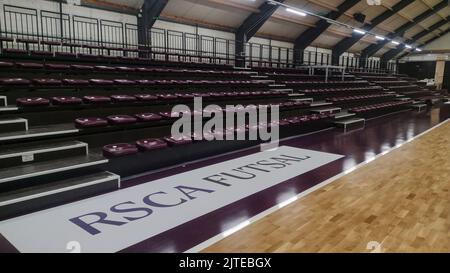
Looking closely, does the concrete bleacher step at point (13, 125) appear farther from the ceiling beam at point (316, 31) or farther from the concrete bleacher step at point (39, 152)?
the ceiling beam at point (316, 31)

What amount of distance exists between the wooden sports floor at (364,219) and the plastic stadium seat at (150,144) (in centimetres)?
159

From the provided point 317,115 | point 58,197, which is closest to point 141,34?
point 317,115

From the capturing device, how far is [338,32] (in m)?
13.9

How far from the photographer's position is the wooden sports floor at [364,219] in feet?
6.64

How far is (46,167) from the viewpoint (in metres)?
2.77

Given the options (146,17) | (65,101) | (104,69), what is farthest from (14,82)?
(146,17)

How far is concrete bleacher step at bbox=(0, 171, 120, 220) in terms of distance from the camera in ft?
7.75

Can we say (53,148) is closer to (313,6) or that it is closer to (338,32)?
(313,6)

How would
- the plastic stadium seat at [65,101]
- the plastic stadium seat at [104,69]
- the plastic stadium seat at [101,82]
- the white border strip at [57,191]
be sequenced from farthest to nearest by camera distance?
the plastic stadium seat at [104,69] < the plastic stadium seat at [101,82] < the plastic stadium seat at [65,101] < the white border strip at [57,191]

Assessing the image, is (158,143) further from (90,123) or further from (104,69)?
(104,69)

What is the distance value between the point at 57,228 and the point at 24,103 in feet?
6.01

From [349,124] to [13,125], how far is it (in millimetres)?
6112

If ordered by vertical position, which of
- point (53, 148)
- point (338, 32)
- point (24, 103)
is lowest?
point (53, 148)

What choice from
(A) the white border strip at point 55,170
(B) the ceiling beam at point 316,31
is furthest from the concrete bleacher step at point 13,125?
(B) the ceiling beam at point 316,31
